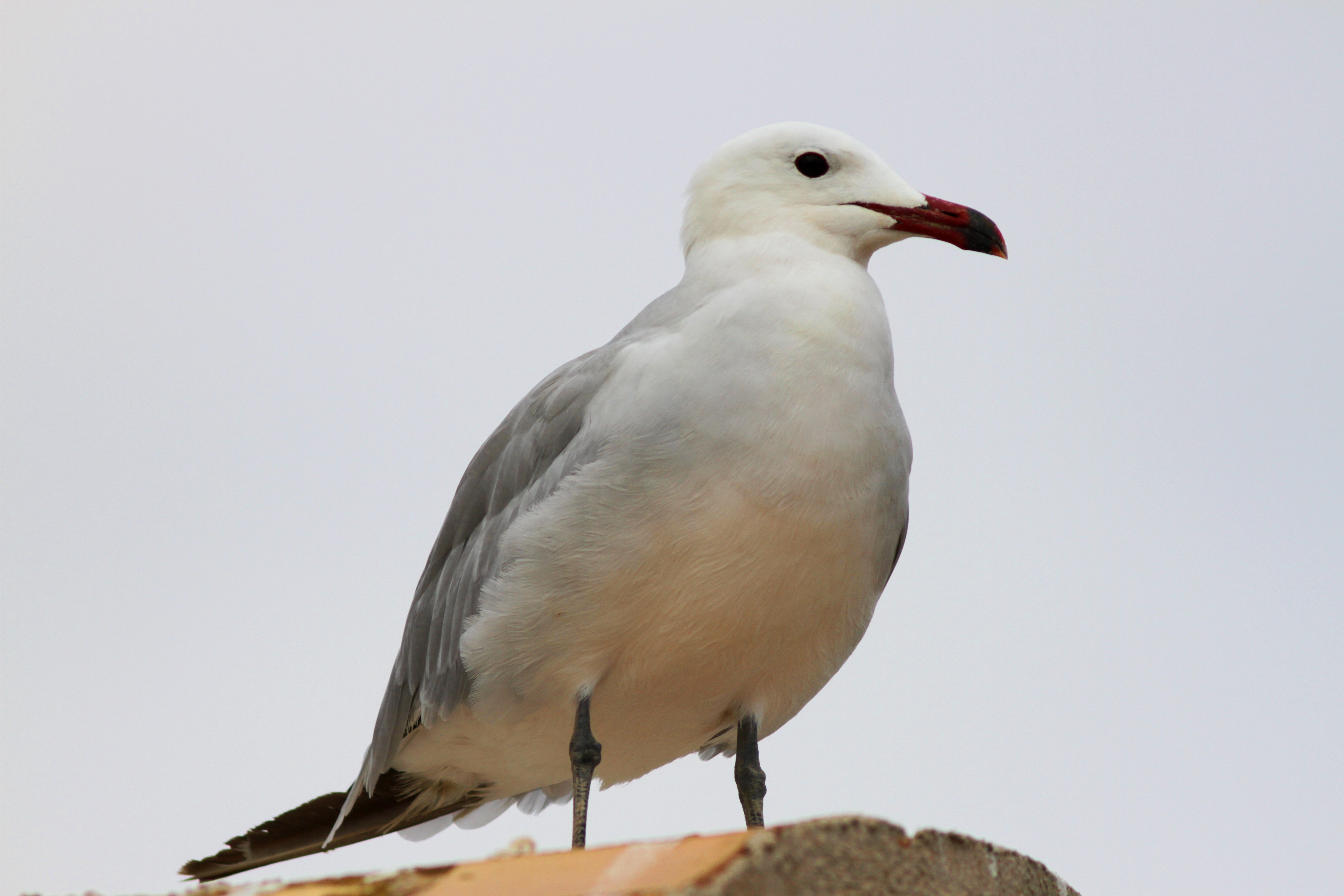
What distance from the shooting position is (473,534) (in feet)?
15.4

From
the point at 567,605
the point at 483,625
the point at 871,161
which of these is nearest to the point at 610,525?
the point at 567,605

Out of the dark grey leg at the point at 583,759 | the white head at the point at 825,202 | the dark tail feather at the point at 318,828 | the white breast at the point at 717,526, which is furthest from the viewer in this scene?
the dark tail feather at the point at 318,828

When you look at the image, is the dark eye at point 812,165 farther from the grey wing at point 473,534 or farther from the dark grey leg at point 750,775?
the dark grey leg at point 750,775

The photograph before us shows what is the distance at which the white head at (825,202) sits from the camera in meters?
4.41

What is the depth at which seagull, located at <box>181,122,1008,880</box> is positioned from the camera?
3867mm

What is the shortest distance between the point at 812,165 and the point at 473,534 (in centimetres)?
159

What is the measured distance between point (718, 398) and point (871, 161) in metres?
1.09

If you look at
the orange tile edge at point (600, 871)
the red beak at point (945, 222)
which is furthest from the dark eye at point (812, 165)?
the orange tile edge at point (600, 871)

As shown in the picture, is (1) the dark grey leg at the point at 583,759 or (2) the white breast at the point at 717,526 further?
(1) the dark grey leg at the point at 583,759

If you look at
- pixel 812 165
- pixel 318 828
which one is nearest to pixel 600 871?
pixel 812 165

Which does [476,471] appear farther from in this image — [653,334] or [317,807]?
[317,807]

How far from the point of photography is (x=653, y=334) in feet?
13.8

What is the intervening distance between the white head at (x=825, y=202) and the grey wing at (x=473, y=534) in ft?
1.99

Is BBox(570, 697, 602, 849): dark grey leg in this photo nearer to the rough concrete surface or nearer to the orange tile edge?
A: the rough concrete surface
